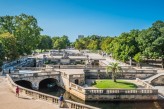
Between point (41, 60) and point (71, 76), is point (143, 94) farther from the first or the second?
point (41, 60)

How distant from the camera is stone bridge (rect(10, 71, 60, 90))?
4752 cm

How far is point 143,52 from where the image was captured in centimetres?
7156

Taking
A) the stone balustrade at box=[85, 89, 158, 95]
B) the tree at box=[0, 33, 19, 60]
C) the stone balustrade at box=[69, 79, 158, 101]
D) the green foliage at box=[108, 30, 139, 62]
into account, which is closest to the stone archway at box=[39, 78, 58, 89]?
the stone balustrade at box=[69, 79, 158, 101]

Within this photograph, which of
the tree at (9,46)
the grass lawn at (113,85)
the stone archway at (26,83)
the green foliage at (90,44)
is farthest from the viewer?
the green foliage at (90,44)

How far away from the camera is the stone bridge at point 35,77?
47522mm

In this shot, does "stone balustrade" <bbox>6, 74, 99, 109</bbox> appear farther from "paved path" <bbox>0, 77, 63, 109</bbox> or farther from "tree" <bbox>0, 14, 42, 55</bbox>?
"tree" <bbox>0, 14, 42, 55</bbox>

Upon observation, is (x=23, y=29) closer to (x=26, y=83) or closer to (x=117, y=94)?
(x=26, y=83)

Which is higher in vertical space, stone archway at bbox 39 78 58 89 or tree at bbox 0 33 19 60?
tree at bbox 0 33 19 60

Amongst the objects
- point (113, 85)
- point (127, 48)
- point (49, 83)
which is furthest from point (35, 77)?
point (127, 48)

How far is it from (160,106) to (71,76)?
56.6 feet

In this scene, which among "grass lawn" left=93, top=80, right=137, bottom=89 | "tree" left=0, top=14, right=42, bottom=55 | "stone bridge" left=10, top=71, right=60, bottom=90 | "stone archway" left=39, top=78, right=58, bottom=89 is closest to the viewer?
"stone bridge" left=10, top=71, right=60, bottom=90

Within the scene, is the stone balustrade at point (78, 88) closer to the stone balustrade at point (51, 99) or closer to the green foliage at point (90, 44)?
the stone balustrade at point (51, 99)

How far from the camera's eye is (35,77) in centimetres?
5050

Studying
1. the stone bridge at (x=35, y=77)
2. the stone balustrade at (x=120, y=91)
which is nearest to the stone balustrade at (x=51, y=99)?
the stone bridge at (x=35, y=77)
